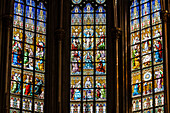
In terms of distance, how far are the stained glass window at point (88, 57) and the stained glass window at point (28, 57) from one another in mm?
1426

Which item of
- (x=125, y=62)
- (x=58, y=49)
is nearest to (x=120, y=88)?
(x=125, y=62)

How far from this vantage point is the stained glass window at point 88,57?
35.1 m

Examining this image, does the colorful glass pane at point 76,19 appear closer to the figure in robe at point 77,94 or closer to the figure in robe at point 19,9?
the figure in robe at point 19,9

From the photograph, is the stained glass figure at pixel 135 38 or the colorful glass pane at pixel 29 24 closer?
the stained glass figure at pixel 135 38

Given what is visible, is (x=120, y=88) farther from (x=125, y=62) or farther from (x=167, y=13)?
(x=167, y=13)

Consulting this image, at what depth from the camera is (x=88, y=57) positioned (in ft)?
118

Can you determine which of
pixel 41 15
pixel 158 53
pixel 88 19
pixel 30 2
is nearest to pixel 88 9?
pixel 88 19

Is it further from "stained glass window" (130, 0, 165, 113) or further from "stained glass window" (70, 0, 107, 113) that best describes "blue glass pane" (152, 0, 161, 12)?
"stained glass window" (70, 0, 107, 113)

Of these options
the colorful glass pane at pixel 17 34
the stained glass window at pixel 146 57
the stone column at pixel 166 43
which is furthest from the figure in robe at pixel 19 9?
the stone column at pixel 166 43

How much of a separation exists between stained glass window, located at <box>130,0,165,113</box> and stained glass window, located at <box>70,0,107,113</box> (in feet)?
4.80

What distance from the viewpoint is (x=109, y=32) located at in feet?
119

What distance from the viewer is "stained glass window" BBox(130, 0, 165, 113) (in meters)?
33.8

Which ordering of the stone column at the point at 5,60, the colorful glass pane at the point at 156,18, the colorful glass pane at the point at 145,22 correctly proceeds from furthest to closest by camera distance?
the colorful glass pane at the point at 145,22 < the colorful glass pane at the point at 156,18 < the stone column at the point at 5,60

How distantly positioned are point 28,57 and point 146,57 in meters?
5.34
